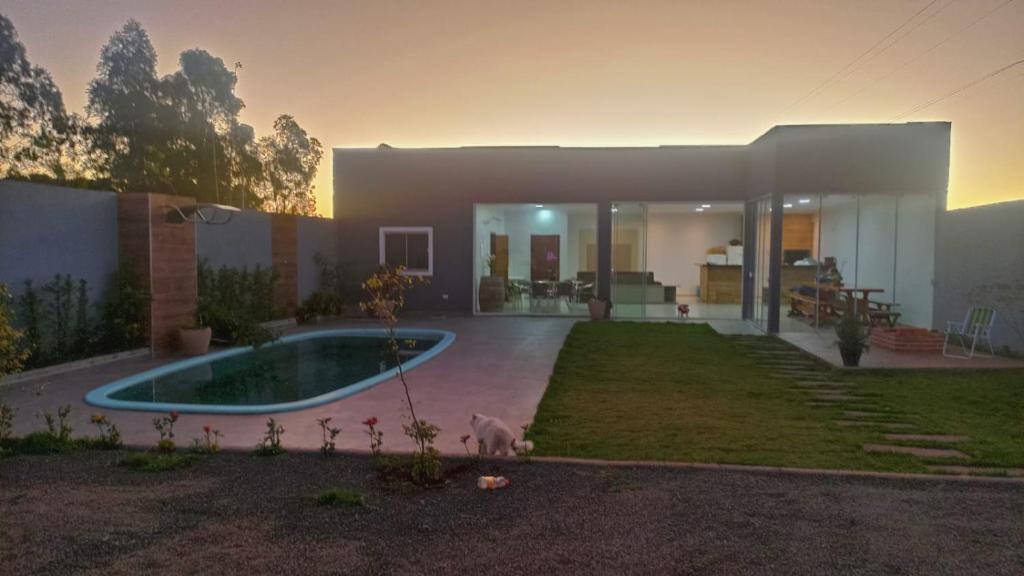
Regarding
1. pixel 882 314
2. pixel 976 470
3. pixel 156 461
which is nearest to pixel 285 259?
pixel 156 461

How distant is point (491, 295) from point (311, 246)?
4.14 meters

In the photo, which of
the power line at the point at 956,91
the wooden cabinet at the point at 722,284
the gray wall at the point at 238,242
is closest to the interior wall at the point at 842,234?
the power line at the point at 956,91

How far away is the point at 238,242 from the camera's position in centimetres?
1124

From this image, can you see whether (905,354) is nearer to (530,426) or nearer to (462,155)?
(530,426)

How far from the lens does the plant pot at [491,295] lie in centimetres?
1486

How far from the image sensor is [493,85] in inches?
493

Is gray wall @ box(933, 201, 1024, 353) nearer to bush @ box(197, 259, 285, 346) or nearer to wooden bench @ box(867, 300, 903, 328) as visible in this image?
wooden bench @ box(867, 300, 903, 328)

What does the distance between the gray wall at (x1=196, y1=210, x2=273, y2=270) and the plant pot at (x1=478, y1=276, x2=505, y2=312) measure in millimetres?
4790

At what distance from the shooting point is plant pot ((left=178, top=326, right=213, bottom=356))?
29.0 ft

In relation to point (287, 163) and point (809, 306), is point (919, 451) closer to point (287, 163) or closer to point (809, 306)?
point (809, 306)

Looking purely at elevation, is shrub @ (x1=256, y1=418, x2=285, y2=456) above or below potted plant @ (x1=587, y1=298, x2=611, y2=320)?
below

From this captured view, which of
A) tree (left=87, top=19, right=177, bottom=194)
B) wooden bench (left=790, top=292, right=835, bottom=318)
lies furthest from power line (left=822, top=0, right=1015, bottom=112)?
tree (left=87, top=19, right=177, bottom=194)

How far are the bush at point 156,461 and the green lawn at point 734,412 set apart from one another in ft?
8.00

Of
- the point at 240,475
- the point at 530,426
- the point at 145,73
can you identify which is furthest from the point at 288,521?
the point at 145,73
